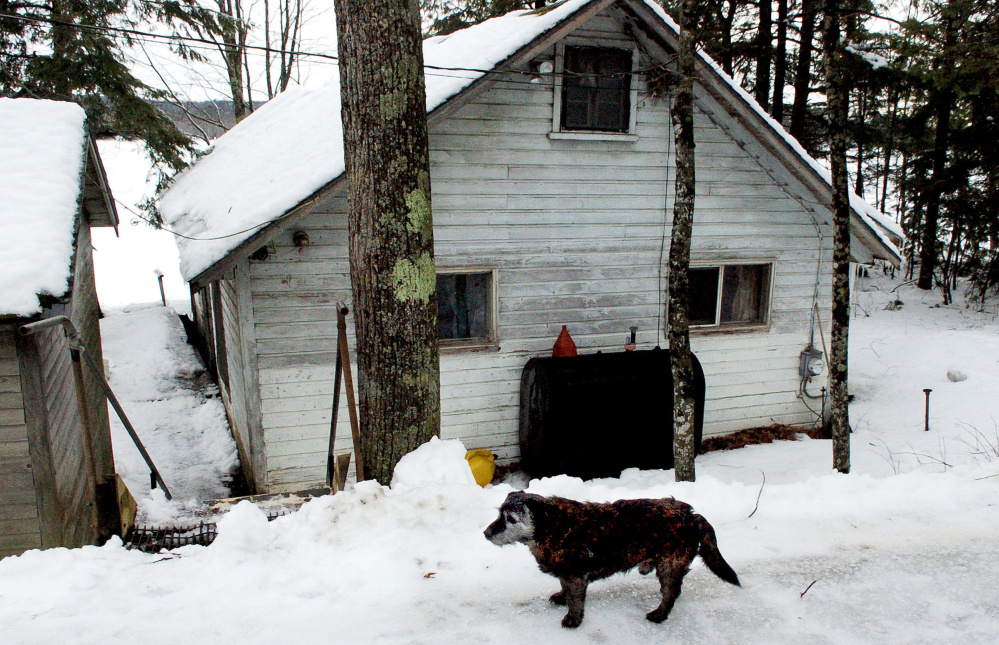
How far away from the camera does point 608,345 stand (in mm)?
8297

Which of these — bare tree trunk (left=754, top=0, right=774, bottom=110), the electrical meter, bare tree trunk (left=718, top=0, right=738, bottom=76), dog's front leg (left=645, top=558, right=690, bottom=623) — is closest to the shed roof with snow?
dog's front leg (left=645, top=558, right=690, bottom=623)

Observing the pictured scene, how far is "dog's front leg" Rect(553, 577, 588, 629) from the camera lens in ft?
8.90

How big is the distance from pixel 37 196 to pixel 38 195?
19 mm

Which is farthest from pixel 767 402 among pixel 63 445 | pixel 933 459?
pixel 63 445

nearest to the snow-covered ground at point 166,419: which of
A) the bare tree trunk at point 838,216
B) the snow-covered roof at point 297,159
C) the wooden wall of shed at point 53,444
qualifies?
the wooden wall of shed at point 53,444

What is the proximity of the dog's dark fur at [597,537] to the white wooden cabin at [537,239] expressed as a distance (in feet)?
14.3

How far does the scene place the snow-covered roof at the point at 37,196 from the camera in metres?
4.26

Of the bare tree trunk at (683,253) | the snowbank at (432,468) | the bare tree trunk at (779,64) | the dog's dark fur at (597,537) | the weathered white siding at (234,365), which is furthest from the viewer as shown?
the bare tree trunk at (779,64)

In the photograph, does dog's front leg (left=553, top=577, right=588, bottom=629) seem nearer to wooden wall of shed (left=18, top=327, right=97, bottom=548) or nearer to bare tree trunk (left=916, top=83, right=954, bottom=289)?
wooden wall of shed (left=18, top=327, right=97, bottom=548)

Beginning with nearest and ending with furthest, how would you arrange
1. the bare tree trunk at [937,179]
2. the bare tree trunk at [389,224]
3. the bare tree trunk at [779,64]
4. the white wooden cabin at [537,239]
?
the bare tree trunk at [389,224] < the white wooden cabin at [537,239] < the bare tree trunk at [779,64] < the bare tree trunk at [937,179]

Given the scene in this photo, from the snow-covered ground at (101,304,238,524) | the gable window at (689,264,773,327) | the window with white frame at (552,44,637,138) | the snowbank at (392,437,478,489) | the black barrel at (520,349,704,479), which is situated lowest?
the snow-covered ground at (101,304,238,524)

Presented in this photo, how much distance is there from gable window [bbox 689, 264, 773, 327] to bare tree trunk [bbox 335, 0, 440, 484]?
5704mm

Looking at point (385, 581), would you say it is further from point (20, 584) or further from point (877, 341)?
point (877, 341)

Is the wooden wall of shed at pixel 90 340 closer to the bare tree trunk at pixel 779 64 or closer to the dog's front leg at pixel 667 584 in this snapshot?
the dog's front leg at pixel 667 584
